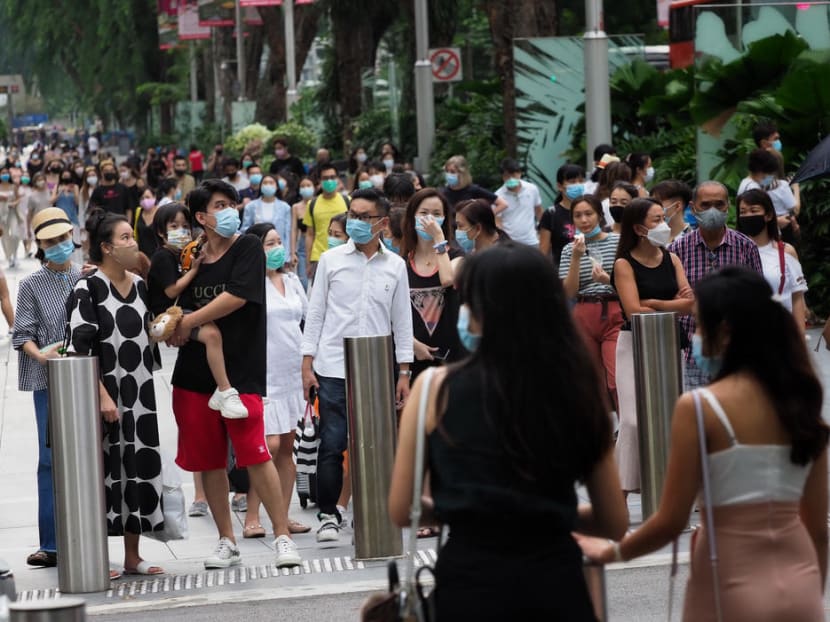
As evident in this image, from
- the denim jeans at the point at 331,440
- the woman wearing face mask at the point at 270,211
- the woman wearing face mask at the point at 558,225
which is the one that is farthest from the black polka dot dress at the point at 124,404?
the woman wearing face mask at the point at 270,211

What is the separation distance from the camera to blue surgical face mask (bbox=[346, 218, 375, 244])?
8.19 m

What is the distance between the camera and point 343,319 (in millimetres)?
8211

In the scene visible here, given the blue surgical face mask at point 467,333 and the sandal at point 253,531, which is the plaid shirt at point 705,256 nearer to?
the sandal at point 253,531

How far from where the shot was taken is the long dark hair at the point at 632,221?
823 cm

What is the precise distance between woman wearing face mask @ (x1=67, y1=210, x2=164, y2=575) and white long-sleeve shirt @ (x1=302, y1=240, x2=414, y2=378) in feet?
3.45

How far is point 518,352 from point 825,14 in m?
15.1

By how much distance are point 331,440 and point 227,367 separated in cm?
95

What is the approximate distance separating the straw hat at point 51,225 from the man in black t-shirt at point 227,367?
826mm

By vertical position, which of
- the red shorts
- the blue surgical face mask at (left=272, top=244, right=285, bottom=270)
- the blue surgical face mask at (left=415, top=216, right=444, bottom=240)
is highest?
the blue surgical face mask at (left=415, top=216, right=444, bottom=240)

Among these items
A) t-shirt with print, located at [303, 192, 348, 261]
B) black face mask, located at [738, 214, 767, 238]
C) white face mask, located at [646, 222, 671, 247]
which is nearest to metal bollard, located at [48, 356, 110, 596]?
white face mask, located at [646, 222, 671, 247]

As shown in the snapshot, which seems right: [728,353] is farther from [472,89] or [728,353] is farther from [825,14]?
[472,89]

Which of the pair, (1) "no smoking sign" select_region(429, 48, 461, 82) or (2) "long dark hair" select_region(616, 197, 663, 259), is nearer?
(2) "long dark hair" select_region(616, 197, 663, 259)

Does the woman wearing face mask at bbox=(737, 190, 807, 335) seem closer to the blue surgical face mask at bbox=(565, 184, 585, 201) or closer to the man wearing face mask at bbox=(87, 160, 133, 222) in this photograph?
the blue surgical face mask at bbox=(565, 184, 585, 201)

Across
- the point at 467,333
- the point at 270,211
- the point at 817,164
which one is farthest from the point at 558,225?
the point at 467,333
